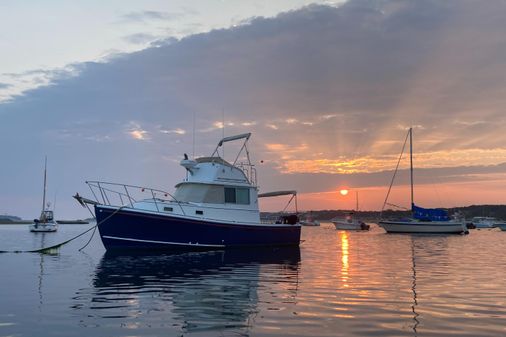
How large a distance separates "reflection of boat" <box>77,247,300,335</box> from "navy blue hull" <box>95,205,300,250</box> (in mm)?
1216

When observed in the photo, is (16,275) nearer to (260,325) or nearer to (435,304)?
(260,325)

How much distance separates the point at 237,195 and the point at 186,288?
1462 centimetres

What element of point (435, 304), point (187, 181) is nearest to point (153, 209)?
point (187, 181)

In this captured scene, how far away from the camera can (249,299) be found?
464 inches

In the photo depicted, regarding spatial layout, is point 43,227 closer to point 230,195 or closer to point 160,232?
point 230,195

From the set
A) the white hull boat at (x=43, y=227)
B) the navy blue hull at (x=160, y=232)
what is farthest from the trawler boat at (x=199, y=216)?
the white hull boat at (x=43, y=227)

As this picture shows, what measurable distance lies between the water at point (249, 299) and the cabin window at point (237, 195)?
304 inches

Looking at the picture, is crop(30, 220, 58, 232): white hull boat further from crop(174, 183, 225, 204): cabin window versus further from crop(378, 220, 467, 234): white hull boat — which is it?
crop(174, 183, 225, 204): cabin window

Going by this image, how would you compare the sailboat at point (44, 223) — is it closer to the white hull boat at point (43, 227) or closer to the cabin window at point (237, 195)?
the white hull boat at point (43, 227)

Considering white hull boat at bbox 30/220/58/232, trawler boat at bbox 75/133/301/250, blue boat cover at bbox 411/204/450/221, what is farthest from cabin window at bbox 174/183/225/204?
white hull boat at bbox 30/220/58/232

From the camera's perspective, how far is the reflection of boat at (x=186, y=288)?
31.8ft

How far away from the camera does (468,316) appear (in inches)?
392

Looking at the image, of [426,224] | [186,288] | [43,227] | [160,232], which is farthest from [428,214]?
[43,227]

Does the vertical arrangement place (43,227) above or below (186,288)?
above
